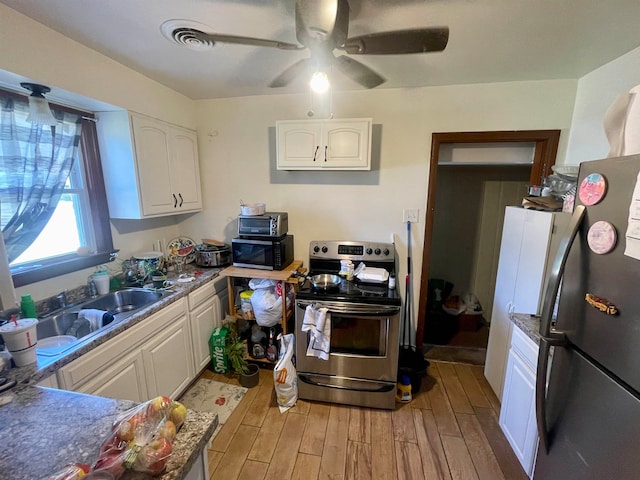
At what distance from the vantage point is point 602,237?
0.88m

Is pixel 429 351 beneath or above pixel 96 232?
beneath

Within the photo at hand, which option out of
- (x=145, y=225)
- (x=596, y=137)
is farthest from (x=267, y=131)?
(x=596, y=137)

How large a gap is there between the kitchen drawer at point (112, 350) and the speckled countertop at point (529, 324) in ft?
6.78

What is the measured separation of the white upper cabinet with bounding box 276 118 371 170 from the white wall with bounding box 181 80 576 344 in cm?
27

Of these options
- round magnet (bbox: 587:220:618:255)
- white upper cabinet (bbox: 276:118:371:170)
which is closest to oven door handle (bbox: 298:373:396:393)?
round magnet (bbox: 587:220:618:255)

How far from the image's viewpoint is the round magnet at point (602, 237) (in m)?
0.85

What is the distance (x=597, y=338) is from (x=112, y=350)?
2.08 m

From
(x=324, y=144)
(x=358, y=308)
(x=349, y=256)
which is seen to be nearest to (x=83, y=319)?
(x=358, y=308)

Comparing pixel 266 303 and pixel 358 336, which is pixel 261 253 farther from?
pixel 358 336

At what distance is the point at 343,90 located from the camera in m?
2.35

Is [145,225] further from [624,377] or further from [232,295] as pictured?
[624,377]

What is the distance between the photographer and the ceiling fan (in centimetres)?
100

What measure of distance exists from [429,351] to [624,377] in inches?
82.5

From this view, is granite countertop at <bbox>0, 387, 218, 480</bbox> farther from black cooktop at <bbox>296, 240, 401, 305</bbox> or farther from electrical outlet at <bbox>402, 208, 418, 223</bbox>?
electrical outlet at <bbox>402, 208, 418, 223</bbox>
